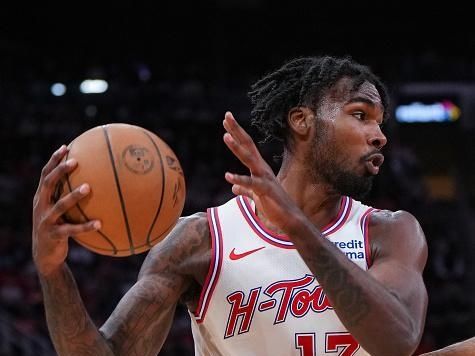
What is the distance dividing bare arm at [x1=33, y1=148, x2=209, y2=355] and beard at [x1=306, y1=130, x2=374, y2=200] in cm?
55

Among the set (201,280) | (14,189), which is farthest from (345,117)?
(14,189)

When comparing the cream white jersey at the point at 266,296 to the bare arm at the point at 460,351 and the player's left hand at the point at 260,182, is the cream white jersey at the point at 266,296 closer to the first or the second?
the bare arm at the point at 460,351

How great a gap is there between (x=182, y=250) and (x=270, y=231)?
0.39m

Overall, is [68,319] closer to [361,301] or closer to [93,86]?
[361,301]

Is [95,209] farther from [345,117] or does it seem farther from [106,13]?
[106,13]

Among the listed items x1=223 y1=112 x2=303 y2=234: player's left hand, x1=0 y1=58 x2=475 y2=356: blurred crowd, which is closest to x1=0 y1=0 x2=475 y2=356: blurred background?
x1=0 y1=58 x2=475 y2=356: blurred crowd

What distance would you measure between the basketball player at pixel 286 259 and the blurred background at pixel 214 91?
766 centimetres

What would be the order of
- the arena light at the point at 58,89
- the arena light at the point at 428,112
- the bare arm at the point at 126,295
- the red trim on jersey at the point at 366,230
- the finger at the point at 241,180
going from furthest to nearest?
the arena light at the point at 428,112
the arena light at the point at 58,89
the red trim on jersey at the point at 366,230
the bare arm at the point at 126,295
the finger at the point at 241,180

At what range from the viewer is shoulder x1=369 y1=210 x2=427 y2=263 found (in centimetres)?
328

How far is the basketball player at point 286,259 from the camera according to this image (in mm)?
3086

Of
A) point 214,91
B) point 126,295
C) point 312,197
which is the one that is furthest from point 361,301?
point 214,91

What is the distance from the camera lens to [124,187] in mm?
2785

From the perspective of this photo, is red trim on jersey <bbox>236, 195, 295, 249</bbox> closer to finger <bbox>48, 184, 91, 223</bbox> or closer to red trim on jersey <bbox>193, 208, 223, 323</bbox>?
red trim on jersey <bbox>193, 208, 223, 323</bbox>

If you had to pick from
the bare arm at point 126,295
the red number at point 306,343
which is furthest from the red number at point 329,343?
the bare arm at point 126,295
